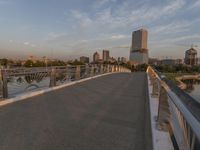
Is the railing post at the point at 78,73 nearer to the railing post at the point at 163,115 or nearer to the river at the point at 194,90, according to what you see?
the river at the point at 194,90

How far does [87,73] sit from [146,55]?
295ft

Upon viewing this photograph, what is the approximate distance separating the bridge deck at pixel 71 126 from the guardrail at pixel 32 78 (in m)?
1.18

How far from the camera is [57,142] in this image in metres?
4.05

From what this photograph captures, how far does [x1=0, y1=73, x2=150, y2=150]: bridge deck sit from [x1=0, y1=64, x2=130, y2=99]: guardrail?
1184 mm

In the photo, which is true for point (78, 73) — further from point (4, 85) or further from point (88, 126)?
point (88, 126)

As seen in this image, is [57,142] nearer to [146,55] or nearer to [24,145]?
[24,145]

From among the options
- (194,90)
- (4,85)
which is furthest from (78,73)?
(194,90)

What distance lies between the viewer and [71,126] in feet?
16.4

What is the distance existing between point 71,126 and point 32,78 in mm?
6450

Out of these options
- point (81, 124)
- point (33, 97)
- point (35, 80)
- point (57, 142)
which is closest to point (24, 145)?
point (57, 142)

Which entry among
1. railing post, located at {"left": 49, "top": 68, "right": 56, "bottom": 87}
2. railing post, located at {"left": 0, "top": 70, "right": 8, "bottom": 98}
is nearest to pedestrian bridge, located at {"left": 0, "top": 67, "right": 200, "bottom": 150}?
railing post, located at {"left": 0, "top": 70, "right": 8, "bottom": 98}

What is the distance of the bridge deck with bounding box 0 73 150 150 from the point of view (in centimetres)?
399

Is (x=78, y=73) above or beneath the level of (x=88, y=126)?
above

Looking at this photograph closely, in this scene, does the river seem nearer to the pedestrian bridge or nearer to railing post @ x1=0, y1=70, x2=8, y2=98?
the pedestrian bridge
